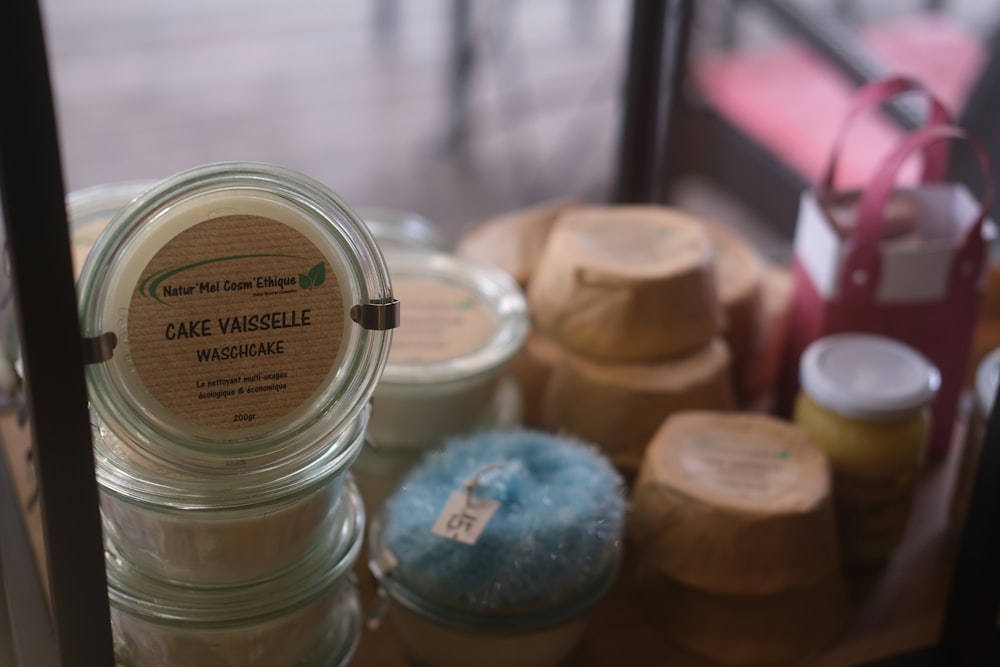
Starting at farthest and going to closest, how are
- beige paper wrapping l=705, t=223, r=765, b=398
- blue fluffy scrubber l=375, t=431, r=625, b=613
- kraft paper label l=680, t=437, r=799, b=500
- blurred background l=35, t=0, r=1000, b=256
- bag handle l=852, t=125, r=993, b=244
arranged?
1. blurred background l=35, t=0, r=1000, b=256
2. beige paper wrapping l=705, t=223, r=765, b=398
3. bag handle l=852, t=125, r=993, b=244
4. kraft paper label l=680, t=437, r=799, b=500
5. blue fluffy scrubber l=375, t=431, r=625, b=613

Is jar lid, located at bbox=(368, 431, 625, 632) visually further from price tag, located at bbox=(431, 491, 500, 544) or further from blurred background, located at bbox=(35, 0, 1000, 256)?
blurred background, located at bbox=(35, 0, 1000, 256)

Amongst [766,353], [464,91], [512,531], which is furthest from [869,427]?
[464,91]

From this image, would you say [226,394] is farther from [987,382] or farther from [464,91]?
→ [464,91]

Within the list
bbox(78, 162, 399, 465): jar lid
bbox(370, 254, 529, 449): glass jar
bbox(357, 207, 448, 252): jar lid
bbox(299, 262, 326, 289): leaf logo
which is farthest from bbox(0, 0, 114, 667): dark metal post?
bbox(357, 207, 448, 252): jar lid

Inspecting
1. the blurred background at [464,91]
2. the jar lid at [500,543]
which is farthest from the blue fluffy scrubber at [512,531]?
the blurred background at [464,91]

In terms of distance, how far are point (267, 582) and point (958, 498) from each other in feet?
2.38

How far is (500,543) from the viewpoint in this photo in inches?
35.0

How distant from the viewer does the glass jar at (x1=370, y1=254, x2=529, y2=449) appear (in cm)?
106

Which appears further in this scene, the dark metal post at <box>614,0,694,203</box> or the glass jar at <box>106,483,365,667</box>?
the dark metal post at <box>614,0,694,203</box>

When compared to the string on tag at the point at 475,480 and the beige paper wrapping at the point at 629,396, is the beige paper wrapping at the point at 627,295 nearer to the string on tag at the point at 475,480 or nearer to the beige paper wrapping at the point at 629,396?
the beige paper wrapping at the point at 629,396

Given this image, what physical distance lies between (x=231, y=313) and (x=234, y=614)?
0.73ft

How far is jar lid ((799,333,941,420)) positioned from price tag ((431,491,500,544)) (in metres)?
0.38

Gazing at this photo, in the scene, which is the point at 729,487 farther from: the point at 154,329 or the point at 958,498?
the point at 154,329

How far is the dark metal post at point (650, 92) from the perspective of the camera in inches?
56.1
